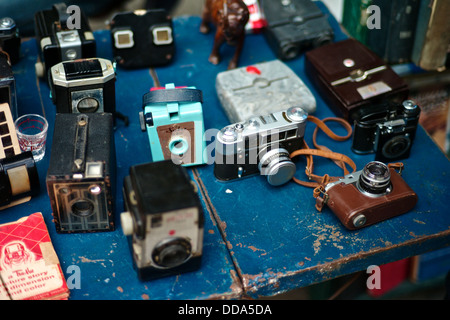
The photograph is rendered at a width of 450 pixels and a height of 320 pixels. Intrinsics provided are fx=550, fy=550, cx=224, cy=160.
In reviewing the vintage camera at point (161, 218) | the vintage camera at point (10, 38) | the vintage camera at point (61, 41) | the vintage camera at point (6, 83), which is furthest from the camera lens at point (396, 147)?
the vintage camera at point (10, 38)

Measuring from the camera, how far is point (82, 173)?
1.27 metres

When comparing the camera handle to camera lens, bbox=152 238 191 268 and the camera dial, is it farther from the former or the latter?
camera lens, bbox=152 238 191 268

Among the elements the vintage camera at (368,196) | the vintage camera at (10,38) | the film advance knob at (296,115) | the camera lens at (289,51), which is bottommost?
the vintage camera at (368,196)

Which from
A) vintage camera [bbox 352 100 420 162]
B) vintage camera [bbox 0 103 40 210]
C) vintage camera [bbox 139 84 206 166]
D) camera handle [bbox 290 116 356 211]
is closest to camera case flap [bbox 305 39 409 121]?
vintage camera [bbox 352 100 420 162]

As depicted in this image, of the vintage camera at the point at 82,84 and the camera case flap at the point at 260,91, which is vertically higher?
the vintage camera at the point at 82,84

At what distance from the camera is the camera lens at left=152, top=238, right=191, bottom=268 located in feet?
3.99

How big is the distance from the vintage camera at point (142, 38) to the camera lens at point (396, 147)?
789mm

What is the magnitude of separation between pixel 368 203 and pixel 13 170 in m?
0.90

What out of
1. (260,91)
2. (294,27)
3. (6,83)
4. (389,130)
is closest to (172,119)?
(260,91)

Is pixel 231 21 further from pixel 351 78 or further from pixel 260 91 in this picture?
pixel 351 78

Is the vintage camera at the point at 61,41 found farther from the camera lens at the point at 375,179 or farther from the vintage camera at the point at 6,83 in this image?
the camera lens at the point at 375,179

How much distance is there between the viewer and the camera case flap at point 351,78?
167 cm

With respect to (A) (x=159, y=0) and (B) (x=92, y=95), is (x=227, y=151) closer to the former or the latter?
(B) (x=92, y=95)

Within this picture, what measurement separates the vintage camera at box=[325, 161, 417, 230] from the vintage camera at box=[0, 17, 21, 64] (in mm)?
1135
